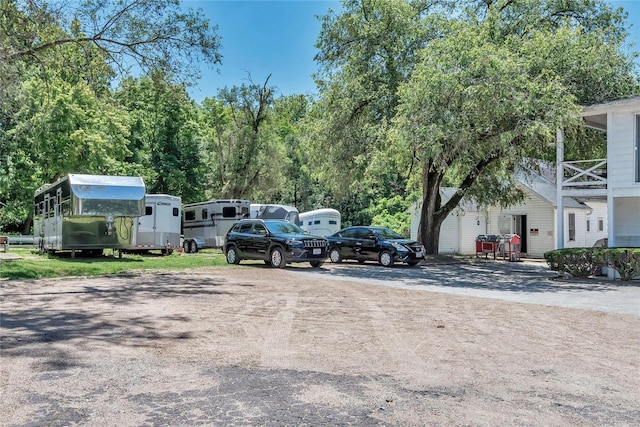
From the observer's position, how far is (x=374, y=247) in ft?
69.8

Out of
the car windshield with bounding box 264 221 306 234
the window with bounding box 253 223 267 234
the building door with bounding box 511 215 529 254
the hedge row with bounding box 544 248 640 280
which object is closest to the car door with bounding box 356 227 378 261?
the car windshield with bounding box 264 221 306 234

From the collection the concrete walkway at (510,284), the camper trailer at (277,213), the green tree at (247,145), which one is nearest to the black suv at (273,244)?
the concrete walkway at (510,284)

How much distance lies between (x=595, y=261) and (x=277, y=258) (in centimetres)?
961

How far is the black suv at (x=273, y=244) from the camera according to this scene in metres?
18.4

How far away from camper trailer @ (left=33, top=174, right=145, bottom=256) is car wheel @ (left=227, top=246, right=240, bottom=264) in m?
3.31

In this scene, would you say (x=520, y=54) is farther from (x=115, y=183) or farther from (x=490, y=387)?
(x=490, y=387)

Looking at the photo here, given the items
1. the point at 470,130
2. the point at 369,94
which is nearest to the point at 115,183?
the point at 369,94

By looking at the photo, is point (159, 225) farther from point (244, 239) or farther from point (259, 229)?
point (259, 229)

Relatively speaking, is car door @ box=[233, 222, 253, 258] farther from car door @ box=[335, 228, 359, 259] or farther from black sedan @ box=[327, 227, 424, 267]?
car door @ box=[335, 228, 359, 259]

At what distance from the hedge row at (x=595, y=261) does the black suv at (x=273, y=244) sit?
7.26 metres

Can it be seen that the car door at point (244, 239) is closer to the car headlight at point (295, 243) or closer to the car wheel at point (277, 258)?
the car wheel at point (277, 258)

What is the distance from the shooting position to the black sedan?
20781 mm

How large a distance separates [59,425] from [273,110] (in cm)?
3946

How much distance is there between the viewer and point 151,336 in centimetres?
733
